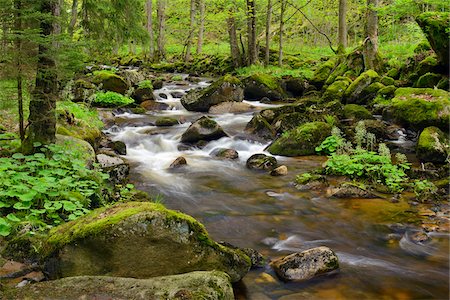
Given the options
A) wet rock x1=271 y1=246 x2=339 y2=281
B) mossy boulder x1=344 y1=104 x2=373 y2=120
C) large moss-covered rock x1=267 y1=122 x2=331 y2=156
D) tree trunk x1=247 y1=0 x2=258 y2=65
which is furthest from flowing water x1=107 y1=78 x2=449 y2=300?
tree trunk x1=247 y1=0 x2=258 y2=65

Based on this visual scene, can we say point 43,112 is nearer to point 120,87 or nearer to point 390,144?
point 390,144

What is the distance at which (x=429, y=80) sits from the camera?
12062mm

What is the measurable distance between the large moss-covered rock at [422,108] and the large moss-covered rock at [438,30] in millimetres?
1718

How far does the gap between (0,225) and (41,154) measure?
83.9 inches

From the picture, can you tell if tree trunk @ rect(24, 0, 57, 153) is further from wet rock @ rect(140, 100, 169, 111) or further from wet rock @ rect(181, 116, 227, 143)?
wet rock @ rect(140, 100, 169, 111)

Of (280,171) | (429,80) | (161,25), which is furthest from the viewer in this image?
(161,25)

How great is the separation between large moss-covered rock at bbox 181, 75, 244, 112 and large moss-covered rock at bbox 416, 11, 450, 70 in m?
6.94

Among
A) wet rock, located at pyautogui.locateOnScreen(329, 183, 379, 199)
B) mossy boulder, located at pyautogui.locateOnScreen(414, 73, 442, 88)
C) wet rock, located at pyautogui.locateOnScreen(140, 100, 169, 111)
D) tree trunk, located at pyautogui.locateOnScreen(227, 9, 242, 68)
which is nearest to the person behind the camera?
wet rock, located at pyautogui.locateOnScreen(329, 183, 379, 199)

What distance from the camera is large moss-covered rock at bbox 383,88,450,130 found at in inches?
361

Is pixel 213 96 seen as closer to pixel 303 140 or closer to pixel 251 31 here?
pixel 303 140

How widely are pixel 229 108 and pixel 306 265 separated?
11.2 m

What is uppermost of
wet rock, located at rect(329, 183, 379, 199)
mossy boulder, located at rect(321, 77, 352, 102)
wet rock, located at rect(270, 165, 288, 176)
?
mossy boulder, located at rect(321, 77, 352, 102)

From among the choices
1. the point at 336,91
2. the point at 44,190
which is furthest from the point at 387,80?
the point at 44,190

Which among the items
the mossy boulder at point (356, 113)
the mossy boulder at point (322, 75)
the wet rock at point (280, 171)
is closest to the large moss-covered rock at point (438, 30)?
the mossy boulder at point (356, 113)
